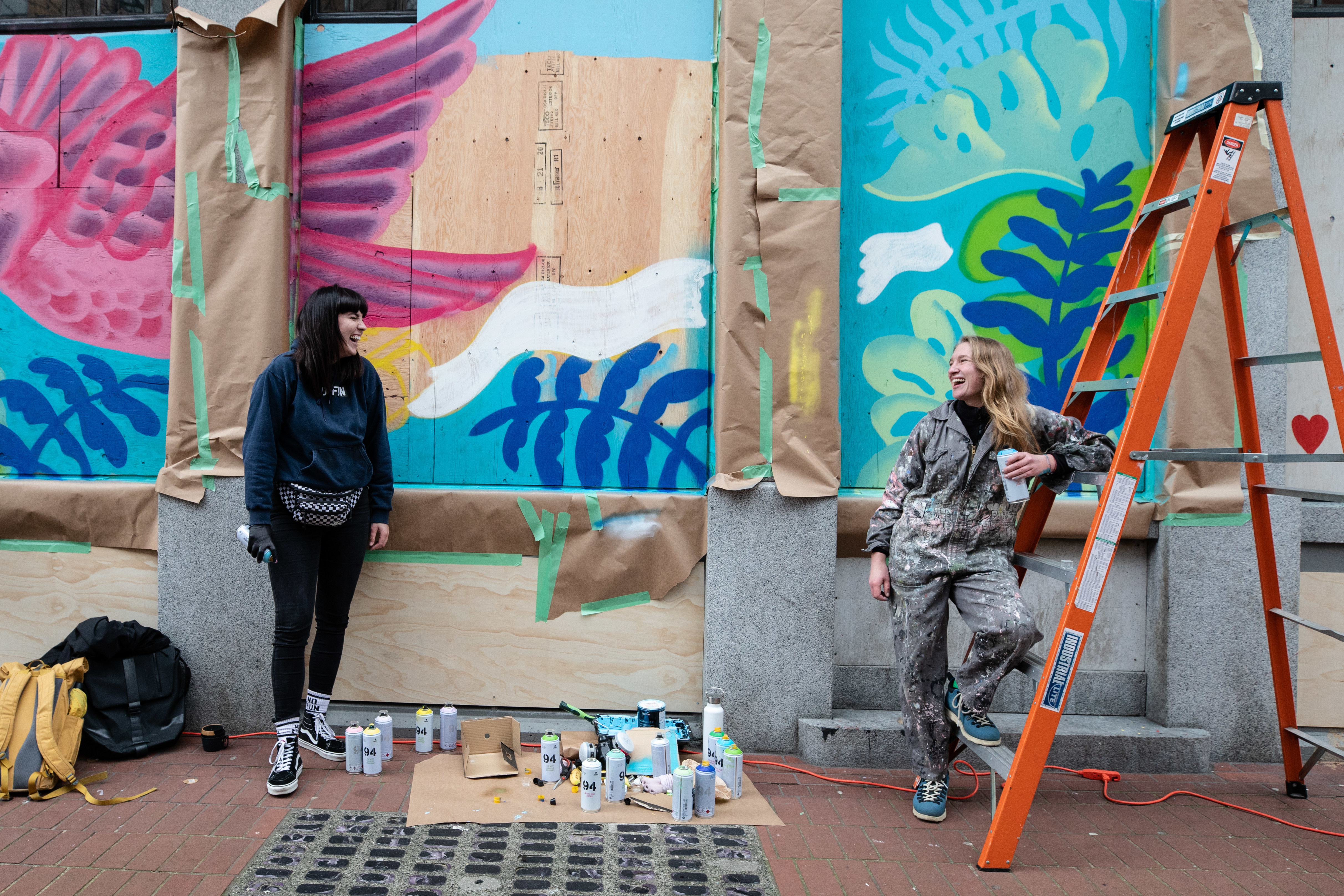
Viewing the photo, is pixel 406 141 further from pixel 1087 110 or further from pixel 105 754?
pixel 1087 110

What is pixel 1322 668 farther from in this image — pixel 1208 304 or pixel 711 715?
pixel 711 715

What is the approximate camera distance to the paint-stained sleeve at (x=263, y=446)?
3.57 metres

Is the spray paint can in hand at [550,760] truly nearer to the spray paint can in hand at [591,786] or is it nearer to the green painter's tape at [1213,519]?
the spray paint can in hand at [591,786]

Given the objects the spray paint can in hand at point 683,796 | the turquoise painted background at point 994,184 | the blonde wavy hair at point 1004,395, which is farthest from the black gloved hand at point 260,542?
the blonde wavy hair at point 1004,395

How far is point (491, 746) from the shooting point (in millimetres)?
3805

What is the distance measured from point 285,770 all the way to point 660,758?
1515mm

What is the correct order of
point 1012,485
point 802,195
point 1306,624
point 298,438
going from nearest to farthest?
point 1012,485 < point 1306,624 < point 298,438 < point 802,195

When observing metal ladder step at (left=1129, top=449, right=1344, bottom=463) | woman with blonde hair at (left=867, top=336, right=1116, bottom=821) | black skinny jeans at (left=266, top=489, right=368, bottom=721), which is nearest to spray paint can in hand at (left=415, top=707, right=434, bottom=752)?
black skinny jeans at (left=266, top=489, right=368, bottom=721)

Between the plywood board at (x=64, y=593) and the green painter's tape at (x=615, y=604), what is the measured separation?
213cm

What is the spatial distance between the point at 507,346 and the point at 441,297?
0.42 m

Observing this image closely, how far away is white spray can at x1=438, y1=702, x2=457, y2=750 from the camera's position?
398 centimetres

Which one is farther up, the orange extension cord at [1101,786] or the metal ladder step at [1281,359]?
the metal ladder step at [1281,359]

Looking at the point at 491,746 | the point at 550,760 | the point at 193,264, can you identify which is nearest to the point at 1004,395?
the point at 550,760

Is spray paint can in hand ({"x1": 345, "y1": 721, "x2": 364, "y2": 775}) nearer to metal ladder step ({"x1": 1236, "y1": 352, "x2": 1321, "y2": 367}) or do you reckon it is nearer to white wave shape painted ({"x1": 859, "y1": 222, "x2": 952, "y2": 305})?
white wave shape painted ({"x1": 859, "y1": 222, "x2": 952, "y2": 305})
